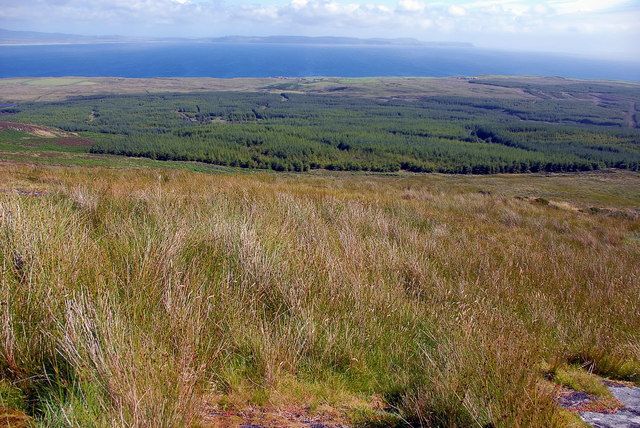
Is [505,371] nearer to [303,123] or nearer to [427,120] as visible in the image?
[303,123]

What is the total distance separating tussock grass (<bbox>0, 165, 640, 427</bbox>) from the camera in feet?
6.90

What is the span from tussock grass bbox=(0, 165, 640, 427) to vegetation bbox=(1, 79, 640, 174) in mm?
58782

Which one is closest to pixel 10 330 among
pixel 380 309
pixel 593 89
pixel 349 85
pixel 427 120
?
pixel 380 309

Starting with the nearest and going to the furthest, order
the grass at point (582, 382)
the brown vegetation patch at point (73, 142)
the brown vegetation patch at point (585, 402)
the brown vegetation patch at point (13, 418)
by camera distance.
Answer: the brown vegetation patch at point (13, 418) < the brown vegetation patch at point (585, 402) < the grass at point (582, 382) < the brown vegetation patch at point (73, 142)

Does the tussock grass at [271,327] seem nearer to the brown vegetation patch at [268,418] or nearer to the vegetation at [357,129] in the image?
the brown vegetation patch at [268,418]

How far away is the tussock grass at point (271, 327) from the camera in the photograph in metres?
2.10

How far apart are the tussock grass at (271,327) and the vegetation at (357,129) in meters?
58.8

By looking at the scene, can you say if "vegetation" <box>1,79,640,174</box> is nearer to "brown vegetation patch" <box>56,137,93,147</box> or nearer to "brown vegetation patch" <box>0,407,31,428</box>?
"brown vegetation patch" <box>56,137,93,147</box>

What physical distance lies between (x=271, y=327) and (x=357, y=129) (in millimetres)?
91602

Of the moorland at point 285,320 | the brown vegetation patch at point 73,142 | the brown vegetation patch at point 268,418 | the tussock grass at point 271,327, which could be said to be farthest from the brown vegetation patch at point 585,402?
the brown vegetation patch at point 73,142

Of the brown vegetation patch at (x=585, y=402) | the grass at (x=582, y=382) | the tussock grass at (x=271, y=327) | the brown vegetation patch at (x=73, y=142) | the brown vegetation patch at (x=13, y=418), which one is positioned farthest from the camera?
the brown vegetation patch at (x=73, y=142)

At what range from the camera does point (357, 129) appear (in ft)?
302

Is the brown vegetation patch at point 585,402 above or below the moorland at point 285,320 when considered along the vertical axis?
below

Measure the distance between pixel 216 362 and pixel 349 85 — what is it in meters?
166
